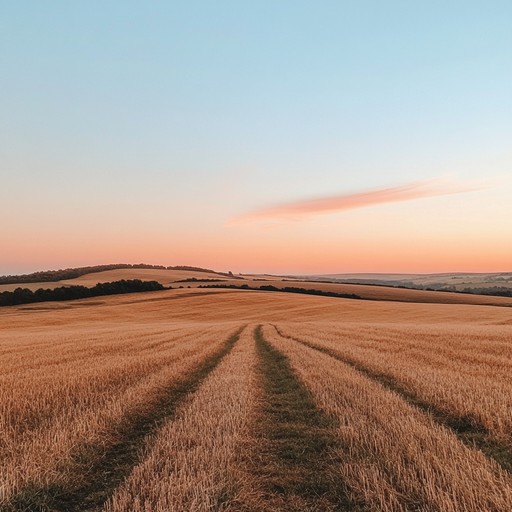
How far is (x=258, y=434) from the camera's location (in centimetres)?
736

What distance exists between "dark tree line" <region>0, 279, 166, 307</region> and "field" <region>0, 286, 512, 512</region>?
68711mm

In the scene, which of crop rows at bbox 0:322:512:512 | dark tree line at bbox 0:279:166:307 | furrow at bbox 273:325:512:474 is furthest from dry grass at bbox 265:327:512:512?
dark tree line at bbox 0:279:166:307

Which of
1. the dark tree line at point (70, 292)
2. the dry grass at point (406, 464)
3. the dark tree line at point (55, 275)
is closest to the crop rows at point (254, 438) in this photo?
the dry grass at point (406, 464)

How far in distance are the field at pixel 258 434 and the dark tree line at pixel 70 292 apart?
225 feet

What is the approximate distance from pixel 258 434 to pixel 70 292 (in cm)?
8448

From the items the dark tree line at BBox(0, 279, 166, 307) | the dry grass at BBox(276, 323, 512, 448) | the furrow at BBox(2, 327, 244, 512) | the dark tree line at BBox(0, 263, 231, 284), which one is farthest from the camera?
the dark tree line at BBox(0, 263, 231, 284)

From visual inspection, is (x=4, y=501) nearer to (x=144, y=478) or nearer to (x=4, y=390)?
(x=144, y=478)

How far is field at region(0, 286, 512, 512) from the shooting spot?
4770 mm

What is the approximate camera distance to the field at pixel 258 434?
4.77 m

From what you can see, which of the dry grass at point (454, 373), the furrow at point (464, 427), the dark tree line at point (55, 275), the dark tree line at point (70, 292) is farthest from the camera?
the dark tree line at point (55, 275)

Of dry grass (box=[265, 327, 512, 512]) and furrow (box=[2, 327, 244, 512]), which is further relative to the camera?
furrow (box=[2, 327, 244, 512])

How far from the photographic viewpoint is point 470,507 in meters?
4.31

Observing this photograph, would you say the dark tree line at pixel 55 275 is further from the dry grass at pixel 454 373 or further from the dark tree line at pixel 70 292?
the dry grass at pixel 454 373

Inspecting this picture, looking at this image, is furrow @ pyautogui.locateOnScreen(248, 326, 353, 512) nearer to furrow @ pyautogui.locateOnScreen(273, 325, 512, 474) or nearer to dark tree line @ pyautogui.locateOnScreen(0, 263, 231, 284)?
furrow @ pyautogui.locateOnScreen(273, 325, 512, 474)
